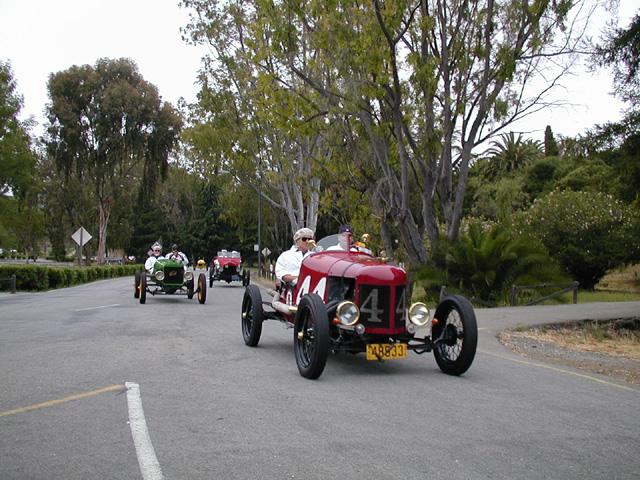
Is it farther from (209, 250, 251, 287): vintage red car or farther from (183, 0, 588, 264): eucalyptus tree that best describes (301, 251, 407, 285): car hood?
(209, 250, 251, 287): vintage red car

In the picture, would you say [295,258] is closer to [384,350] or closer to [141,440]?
[384,350]

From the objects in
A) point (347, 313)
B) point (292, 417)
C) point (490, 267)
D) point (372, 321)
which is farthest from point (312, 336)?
point (490, 267)

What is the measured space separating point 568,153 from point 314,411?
427 inches

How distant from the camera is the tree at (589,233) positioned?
88.0 feet

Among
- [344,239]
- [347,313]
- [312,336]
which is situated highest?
[344,239]

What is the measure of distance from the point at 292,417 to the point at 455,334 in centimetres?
282

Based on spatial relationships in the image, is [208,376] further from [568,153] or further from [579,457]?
[568,153]

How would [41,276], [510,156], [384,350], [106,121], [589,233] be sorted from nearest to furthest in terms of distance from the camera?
[384,350] < [589,233] < [41,276] < [106,121] < [510,156]

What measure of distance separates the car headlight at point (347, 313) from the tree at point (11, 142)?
35453 millimetres

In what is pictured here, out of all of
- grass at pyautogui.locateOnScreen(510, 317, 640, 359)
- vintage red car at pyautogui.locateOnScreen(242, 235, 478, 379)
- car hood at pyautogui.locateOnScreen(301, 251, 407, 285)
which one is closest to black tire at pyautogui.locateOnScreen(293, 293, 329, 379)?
vintage red car at pyautogui.locateOnScreen(242, 235, 478, 379)

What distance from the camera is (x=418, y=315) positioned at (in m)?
7.53

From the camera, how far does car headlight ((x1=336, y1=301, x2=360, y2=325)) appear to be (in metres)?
7.16

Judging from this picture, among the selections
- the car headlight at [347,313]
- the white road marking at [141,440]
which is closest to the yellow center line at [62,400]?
the white road marking at [141,440]

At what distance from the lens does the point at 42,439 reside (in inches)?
190
